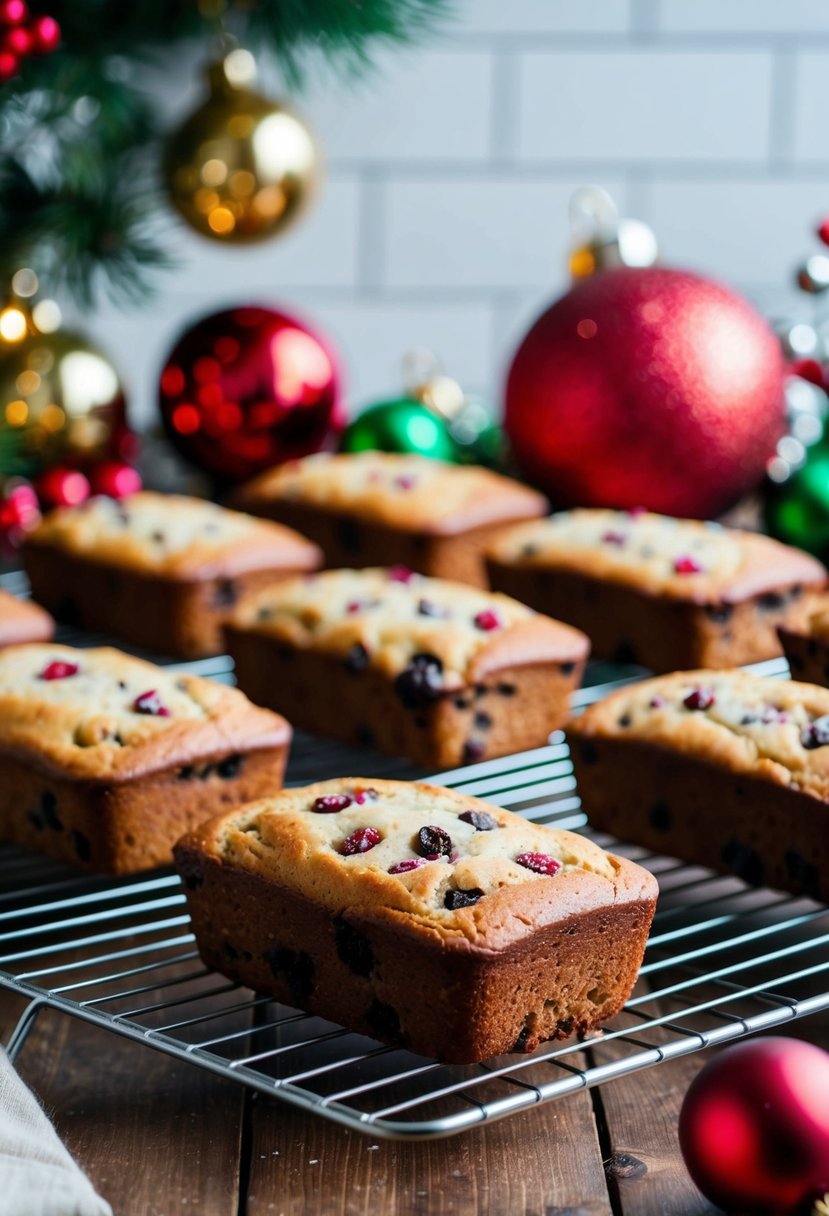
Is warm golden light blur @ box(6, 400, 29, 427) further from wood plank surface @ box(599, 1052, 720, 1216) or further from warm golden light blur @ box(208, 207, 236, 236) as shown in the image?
wood plank surface @ box(599, 1052, 720, 1216)

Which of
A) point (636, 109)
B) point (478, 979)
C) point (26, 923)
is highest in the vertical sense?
point (636, 109)

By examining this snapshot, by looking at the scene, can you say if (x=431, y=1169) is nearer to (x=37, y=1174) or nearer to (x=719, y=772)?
(x=37, y=1174)

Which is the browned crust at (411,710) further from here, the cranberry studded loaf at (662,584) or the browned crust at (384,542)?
the browned crust at (384,542)

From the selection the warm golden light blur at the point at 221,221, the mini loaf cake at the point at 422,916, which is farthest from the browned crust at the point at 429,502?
the mini loaf cake at the point at 422,916

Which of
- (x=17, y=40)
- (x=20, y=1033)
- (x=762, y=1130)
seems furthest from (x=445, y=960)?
(x=17, y=40)

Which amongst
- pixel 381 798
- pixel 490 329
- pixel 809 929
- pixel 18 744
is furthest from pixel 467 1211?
pixel 490 329

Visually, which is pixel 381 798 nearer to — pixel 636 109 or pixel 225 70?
pixel 225 70

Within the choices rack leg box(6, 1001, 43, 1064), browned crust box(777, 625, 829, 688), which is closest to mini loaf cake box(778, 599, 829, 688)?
browned crust box(777, 625, 829, 688)
